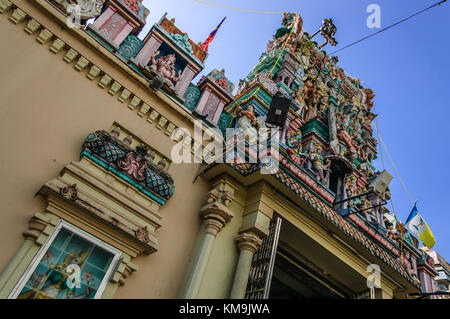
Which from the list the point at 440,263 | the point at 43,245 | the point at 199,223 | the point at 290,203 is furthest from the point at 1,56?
the point at 440,263

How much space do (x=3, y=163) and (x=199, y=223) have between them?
3211 mm

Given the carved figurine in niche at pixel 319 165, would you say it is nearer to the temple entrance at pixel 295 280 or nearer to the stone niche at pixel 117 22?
the temple entrance at pixel 295 280

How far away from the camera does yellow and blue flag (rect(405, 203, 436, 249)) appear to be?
9.91 meters

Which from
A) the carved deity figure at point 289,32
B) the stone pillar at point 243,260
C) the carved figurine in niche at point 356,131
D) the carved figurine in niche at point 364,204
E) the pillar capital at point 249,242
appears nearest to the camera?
the stone pillar at point 243,260

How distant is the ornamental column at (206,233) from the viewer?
17.7 feet

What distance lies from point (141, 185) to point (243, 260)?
2.12 meters

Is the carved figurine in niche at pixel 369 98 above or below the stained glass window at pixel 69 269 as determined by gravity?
above

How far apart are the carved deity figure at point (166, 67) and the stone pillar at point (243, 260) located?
3.54 m

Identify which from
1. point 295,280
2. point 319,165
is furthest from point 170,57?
point 295,280

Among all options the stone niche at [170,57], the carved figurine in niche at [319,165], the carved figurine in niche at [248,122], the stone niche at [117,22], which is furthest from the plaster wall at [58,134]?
the carved figurine in niche at [319,165]

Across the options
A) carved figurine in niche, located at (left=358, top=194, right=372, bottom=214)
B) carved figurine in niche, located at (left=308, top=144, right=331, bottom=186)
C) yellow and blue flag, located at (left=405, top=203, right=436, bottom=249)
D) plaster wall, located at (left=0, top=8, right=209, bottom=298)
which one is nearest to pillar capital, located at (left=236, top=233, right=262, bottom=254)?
plaster wall, located at (left=0, top=8, right=209, bottom=298)

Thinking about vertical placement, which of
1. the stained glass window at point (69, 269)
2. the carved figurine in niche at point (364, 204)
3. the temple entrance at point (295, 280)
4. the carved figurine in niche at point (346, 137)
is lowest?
the stained glass window at point (69, 269)

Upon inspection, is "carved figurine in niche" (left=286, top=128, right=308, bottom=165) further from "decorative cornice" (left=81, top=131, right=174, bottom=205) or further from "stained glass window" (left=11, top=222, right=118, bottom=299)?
"stained glass window" (left=11, top=222, right=118, bottom=299)
